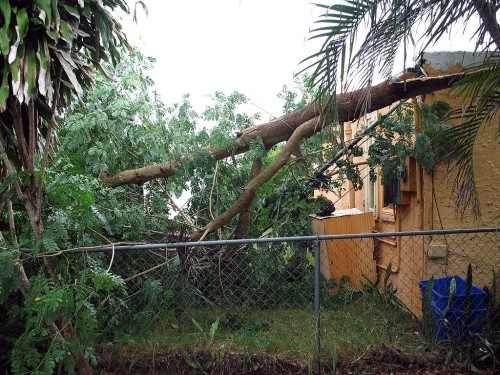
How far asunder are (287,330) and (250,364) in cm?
55

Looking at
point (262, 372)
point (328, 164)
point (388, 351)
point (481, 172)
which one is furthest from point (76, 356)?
point (481, 172)

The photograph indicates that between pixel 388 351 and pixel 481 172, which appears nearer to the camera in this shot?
A: pixel 388 351

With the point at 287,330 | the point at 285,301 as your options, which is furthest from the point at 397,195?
the point at 287,330

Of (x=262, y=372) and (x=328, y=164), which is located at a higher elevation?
(x=328, y=164)

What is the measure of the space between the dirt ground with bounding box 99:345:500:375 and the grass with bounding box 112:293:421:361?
0.25 ft

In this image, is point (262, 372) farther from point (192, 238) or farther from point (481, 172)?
point (481, 172)

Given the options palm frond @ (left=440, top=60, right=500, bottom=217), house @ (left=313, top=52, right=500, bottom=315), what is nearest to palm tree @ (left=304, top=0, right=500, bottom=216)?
palm frond @ (left=440, top=60, right=500, bottom=217)

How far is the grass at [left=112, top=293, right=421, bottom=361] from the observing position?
14.7 feet

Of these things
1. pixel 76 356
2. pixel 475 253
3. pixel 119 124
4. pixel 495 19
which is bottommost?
pixel 76 356

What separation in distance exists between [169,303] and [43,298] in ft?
5.05

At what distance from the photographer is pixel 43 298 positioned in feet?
11.7

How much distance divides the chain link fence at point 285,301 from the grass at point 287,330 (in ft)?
0.04

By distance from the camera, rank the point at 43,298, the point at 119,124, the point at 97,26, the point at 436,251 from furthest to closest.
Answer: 1. the point at 119,124
2. the point at 436,251
3. the point at 97,26
4. the point at 43,298

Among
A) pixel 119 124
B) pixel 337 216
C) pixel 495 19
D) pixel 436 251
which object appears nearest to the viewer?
pixel 495 19
